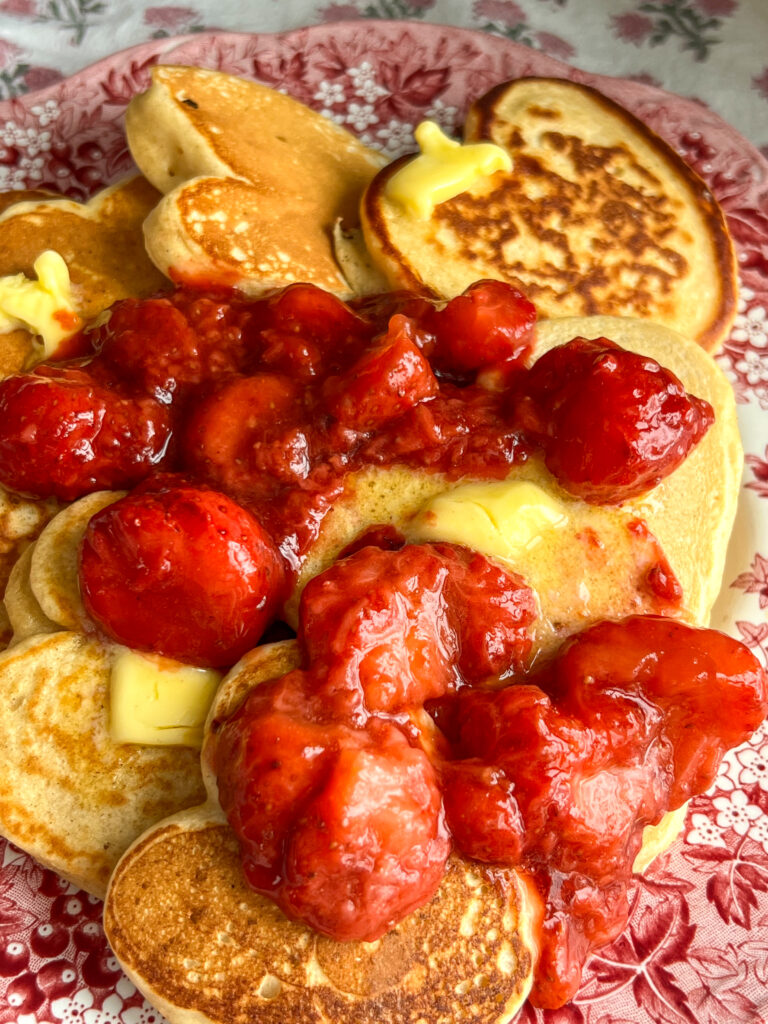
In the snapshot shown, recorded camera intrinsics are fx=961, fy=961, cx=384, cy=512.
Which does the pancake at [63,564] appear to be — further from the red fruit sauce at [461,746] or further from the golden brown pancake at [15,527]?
the red fruit sauce at [461,746]

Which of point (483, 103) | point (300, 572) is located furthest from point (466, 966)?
point (483, 103)

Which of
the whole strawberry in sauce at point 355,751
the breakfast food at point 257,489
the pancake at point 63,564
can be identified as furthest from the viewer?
the pancake at point 63,564

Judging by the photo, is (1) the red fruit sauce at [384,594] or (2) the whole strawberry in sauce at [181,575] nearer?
(1) the red fruit sauce at [384,594]

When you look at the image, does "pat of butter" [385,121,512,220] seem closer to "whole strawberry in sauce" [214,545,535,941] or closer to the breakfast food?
the breakfast food

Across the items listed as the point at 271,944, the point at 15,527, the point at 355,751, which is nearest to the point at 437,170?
the point at 15,527

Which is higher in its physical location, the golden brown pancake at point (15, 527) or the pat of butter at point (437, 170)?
the pat of butter at point (437, 170)

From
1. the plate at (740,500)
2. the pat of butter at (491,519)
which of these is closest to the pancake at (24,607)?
the plate at (740,500)
